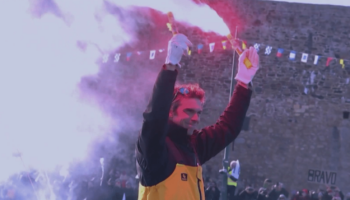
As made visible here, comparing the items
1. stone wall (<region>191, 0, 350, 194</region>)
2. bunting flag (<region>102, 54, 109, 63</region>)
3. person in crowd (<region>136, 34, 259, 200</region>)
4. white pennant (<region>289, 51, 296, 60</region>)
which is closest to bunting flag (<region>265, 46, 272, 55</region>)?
stone wall (<region>191, 0, 350, 194</region>)

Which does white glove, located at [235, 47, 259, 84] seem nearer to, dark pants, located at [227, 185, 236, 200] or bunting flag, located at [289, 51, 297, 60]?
dark pants, located at [227, 185, 236, 200]

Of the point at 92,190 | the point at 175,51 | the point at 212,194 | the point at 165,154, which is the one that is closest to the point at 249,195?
the point at 212,194

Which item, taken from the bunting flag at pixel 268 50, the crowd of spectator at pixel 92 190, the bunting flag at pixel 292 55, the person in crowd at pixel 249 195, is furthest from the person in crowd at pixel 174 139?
the bunting flag at pixel 292 55

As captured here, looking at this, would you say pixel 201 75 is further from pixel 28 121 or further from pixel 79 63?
pixel 28 121

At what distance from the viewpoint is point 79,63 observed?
661 inches

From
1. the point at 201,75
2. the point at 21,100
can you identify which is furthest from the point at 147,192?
the point at 201,75

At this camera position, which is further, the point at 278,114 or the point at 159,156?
the point at 278,114

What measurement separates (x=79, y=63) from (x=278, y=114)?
6.50 m

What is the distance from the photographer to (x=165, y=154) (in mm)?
2918

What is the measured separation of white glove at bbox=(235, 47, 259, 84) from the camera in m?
3.58

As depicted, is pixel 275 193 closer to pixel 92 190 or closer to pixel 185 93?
pixel 92 190

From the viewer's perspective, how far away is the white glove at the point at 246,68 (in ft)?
11.7

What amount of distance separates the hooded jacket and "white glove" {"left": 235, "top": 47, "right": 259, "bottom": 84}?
54 centimetres

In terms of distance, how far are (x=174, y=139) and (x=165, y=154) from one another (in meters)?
0.24
